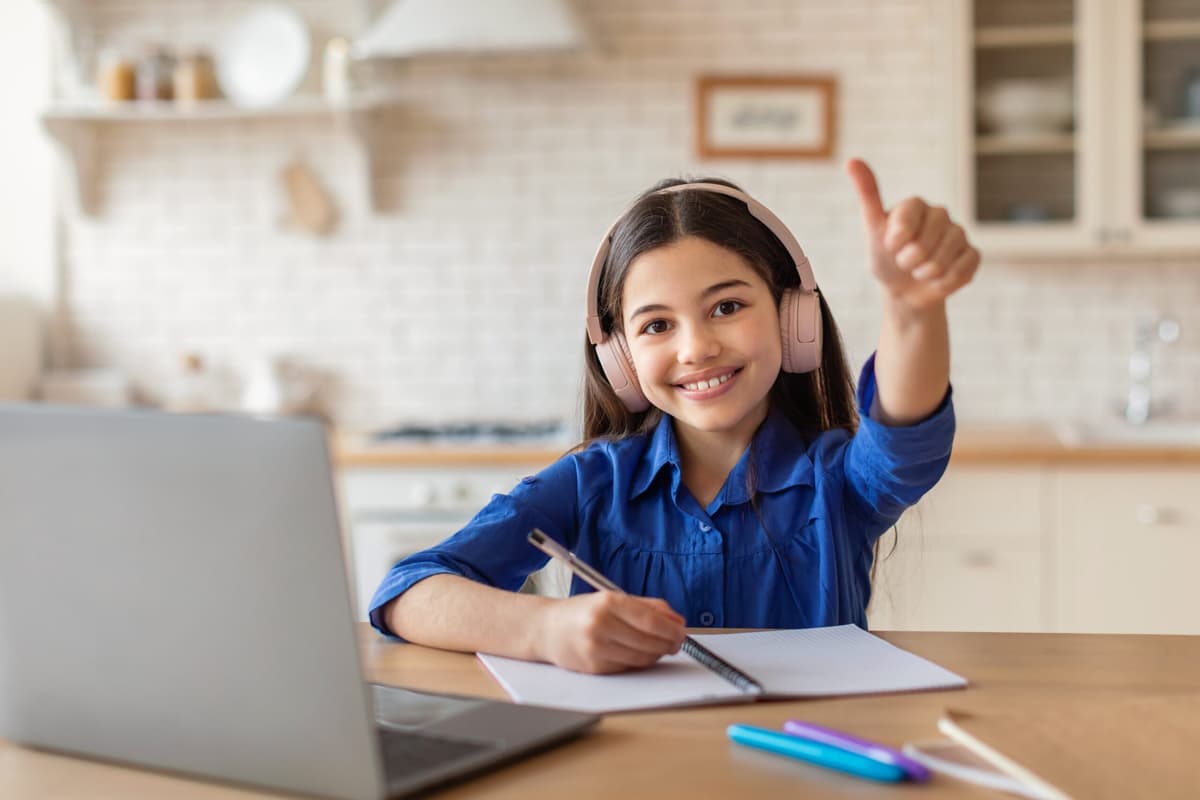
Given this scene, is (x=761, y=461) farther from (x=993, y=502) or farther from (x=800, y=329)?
(x=993, y=502)

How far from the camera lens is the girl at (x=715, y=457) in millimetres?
1458

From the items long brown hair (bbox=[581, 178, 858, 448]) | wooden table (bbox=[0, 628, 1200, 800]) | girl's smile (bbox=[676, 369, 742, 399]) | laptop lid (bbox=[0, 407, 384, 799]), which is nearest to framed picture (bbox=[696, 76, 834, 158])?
long brown hair (bbox=[581, 178, 858, 448])

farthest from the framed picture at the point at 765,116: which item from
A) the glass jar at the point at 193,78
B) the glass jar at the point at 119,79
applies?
the glass jar at the point at 119,79

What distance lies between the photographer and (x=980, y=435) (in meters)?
3.41

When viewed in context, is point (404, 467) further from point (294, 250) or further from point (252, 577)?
point (252, 577)

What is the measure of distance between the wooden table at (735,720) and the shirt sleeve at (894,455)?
0.18 meters

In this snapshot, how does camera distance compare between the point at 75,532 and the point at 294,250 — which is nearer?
the point at 75,532

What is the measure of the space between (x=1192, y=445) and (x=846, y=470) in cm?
196

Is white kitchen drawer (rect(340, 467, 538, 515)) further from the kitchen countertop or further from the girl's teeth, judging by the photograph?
the girl's teeth

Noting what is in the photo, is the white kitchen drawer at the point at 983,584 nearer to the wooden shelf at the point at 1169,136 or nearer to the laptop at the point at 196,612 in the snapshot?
the wooden shelf at the point at 1169,136

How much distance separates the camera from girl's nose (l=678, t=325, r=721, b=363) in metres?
1.45

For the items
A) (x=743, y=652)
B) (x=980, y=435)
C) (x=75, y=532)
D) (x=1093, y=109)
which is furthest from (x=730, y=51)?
(x=75, y=532)

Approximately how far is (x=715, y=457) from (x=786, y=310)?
202 millimetres

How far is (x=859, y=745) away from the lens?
0.87 meters
